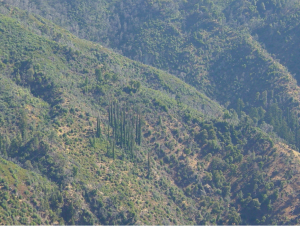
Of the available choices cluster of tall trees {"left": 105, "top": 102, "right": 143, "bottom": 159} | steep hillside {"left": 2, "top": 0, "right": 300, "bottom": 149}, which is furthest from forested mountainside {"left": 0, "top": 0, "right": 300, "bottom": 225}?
steep hillside {"left": 2, "top": 0, "right": 300, "bottom": 149}

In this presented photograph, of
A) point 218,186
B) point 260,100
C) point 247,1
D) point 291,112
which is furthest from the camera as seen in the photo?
point 247,1

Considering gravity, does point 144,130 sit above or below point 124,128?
below

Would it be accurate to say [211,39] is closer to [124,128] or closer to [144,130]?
[144,130]

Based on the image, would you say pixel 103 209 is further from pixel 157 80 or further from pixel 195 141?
pixel 157 80

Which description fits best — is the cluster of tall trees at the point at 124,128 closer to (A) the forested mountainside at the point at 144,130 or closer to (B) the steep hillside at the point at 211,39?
(A) the forested mountainside at the point at 144,130

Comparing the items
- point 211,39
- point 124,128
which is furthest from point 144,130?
point 211,39

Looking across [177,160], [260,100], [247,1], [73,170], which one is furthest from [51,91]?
[247,1]
